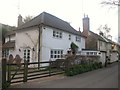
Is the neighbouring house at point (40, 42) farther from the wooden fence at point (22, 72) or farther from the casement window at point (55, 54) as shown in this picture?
the wooden fence at point (22, 72)

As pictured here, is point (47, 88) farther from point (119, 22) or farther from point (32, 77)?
point (119, 22)

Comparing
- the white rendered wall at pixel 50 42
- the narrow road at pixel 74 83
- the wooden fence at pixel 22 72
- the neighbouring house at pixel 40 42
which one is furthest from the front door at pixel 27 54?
the narrow road at pixel 74 83

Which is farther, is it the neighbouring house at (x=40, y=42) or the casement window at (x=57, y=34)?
the casement window at (x=57, y=34)

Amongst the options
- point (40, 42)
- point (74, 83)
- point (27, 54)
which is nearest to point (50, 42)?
point (40, 42)

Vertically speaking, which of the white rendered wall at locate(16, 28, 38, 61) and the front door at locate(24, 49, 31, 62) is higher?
the white rendered wall at locate(16, 28, 38, 61)

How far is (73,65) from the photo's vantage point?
59.4 ft

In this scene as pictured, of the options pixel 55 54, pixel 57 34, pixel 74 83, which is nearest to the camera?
pixel 74 83

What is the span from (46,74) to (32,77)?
6.48 feet

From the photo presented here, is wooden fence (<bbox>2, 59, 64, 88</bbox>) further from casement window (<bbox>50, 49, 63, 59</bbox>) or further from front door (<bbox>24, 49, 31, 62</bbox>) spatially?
front door (<bbox>24, 49, 31, 62</bbox>)

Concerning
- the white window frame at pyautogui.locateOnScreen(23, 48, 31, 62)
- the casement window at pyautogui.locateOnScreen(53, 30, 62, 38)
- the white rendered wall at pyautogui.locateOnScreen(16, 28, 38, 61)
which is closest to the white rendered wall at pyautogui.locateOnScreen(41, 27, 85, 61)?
the casement window at pyautogui.locateOnScreen(53, 30, 62, 38)

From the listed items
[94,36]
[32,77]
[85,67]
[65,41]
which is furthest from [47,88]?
[94,36]

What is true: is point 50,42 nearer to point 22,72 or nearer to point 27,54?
point 27,54

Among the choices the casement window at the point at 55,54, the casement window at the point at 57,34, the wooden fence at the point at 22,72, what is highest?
the casement window at the point at 57,34

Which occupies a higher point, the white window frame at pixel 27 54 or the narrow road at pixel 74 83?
the white window frame at pixel 27 54
